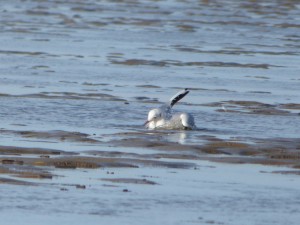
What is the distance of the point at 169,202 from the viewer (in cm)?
967

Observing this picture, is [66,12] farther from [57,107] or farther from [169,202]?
[169,202]

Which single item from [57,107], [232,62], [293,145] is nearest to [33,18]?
[232,62]

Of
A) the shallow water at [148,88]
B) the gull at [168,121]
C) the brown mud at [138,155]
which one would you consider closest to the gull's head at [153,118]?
the gull at [168,121]

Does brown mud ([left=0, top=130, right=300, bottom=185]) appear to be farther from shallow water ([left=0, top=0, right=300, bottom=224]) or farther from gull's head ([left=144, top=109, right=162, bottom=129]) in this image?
gull's head ([left=144, top=109, right=162, bottom=129])

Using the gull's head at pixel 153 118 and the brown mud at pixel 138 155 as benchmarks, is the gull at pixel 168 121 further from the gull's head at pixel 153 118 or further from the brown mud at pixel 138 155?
the brown mud at pixel 138 155

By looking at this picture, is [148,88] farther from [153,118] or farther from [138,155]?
[138,155]

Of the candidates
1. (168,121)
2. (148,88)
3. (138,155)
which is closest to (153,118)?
(168,121)

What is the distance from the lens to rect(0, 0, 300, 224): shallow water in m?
12.4

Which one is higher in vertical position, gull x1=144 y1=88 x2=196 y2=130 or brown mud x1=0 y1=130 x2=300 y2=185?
brown mud x1=0 y1=130 x2=300 y2=185

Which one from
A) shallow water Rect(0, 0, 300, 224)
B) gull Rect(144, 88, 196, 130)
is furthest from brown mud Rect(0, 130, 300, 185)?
gull Rect(144, 88, 196, 130)

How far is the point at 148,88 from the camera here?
761 inches

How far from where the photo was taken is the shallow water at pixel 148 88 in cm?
1237

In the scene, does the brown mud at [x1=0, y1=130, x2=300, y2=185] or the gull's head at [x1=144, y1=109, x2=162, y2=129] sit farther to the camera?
the gull's head at [x1=144, y1=109, x2=162, y2=129]

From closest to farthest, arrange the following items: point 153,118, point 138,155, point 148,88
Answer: point 138,155 → point 153,118 → point 148,88
